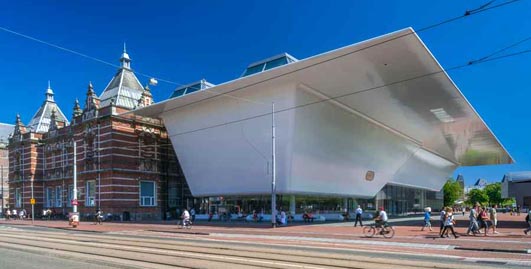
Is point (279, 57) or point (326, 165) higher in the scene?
point (279, 57)

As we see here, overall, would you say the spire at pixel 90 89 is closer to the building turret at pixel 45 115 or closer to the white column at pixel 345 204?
the building turret at pixel 45 115

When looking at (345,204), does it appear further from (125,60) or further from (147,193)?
(125,60)

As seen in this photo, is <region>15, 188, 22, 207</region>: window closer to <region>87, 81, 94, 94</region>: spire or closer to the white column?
<region>87, 81, 94, 94</region>: spire

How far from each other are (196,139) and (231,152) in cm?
491

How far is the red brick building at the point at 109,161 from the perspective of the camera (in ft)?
153

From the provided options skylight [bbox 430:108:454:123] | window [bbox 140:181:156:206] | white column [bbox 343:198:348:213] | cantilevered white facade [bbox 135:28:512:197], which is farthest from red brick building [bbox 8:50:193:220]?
skylight [bbox 430:108:454:123]

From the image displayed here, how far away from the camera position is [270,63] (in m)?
42.9

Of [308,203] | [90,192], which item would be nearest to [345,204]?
[308,203]

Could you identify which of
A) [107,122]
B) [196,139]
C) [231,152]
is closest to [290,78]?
[231,152]

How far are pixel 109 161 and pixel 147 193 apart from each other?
6240 mm

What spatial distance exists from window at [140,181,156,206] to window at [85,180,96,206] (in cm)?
527

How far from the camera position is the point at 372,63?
30062mm

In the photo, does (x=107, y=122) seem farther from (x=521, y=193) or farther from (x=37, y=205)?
(x=521, y=193)

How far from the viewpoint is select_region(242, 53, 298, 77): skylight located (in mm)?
41031
